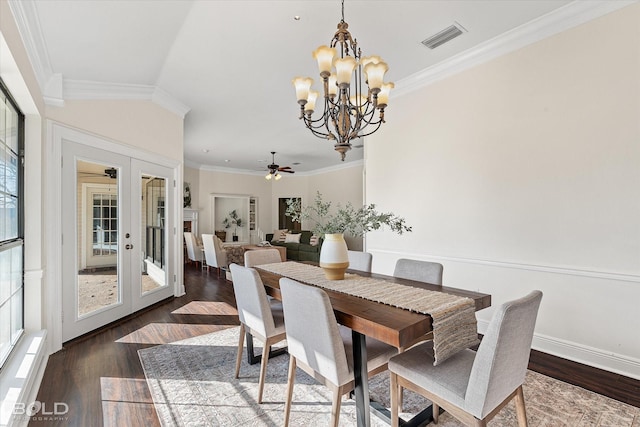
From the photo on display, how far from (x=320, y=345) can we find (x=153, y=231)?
3589mm

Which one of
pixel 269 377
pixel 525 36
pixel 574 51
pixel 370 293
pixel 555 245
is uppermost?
pixel 525 36

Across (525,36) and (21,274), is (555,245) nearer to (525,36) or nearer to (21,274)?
(525,36)

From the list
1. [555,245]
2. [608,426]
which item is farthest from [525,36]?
[608,426]

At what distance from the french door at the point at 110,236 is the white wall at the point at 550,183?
351 cm

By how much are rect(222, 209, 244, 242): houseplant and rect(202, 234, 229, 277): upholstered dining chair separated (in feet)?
11.2

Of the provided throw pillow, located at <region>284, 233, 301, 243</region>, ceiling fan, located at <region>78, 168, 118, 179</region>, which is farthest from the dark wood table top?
throw pillow, located at <region>284, 233, 301, 243</region>

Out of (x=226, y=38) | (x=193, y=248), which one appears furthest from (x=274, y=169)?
(x=226, y=38)

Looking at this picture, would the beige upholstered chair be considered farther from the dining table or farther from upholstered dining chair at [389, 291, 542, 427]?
upholstered dining chair at [389, 291, 542, 427]

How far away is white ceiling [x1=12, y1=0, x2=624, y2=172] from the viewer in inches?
92.2

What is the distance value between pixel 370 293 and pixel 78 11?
2809 mm

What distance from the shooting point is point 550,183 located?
2.73 metres

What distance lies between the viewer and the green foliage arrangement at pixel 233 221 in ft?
34.1

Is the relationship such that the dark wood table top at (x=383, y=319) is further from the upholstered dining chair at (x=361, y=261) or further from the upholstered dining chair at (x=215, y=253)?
the upholstered dining chair at (x=215, y=253)

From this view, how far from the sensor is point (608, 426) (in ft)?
5.83
